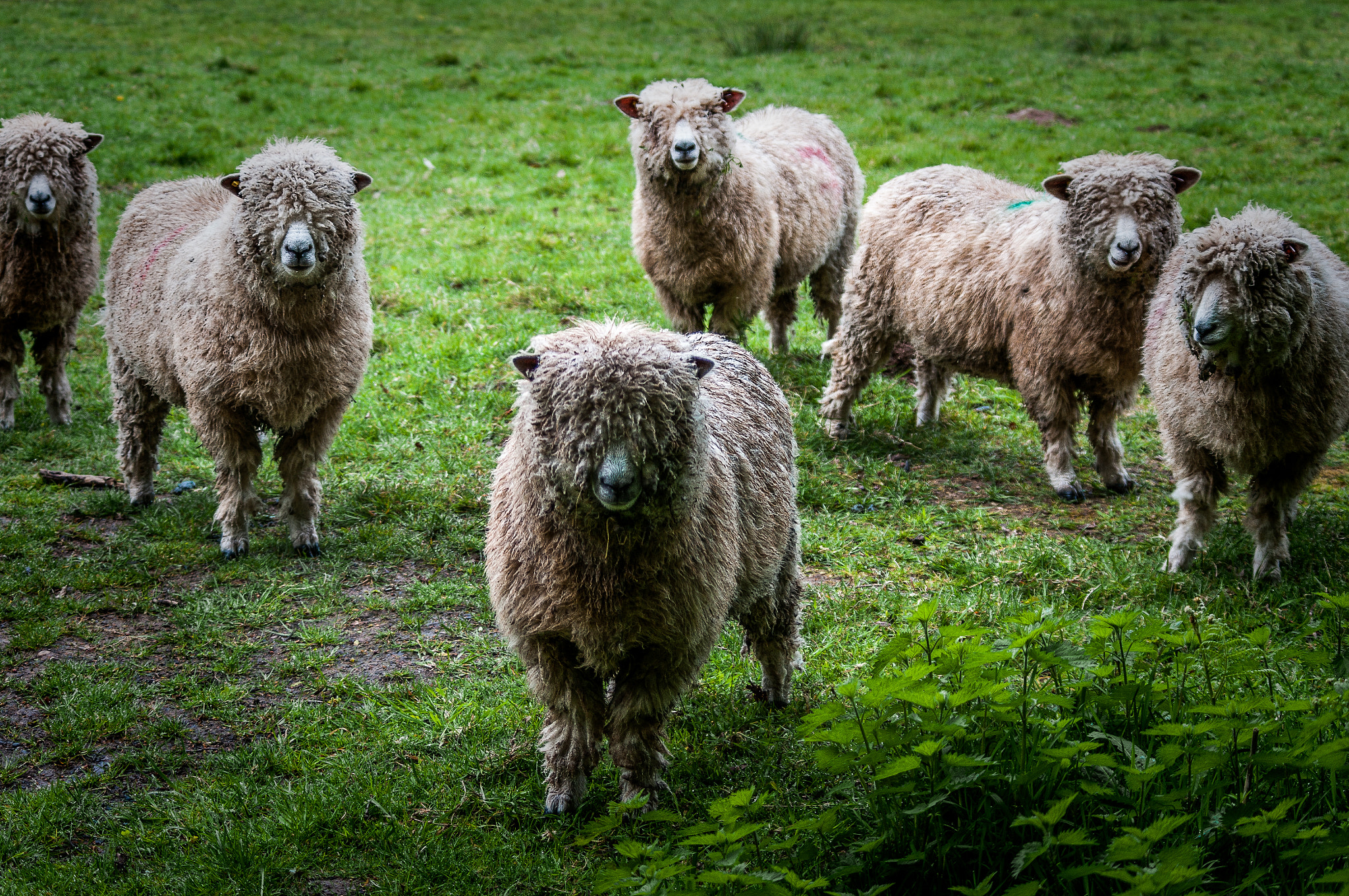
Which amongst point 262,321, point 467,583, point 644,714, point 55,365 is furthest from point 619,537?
point 55,365

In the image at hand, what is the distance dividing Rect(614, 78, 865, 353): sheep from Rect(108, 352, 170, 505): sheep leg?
318cm

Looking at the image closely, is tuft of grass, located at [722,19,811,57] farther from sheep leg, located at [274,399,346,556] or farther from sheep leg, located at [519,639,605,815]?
sheep leg, located at [519,639,605,815]

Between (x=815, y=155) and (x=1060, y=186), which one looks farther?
(x=815, y=155)

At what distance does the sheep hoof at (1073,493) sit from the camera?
6.08m

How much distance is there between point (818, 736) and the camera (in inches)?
104

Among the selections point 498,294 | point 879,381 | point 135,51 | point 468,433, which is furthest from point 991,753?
point 135,51

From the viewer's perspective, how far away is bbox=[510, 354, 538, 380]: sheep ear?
9.71 ft

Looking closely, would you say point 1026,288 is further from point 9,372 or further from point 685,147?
point 9,372

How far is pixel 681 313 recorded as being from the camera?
708cm

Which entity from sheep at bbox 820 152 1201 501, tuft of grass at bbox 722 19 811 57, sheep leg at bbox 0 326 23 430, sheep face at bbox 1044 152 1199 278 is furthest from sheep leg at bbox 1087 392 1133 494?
tuft of grass at bbox 722 19 811 57

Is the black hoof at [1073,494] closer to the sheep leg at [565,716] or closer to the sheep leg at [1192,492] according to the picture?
the sheep leg at [1192,492]

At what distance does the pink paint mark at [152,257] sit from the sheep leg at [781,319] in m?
4.02

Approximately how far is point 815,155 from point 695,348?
482 cm

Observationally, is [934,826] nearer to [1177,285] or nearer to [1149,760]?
[1149,760]
